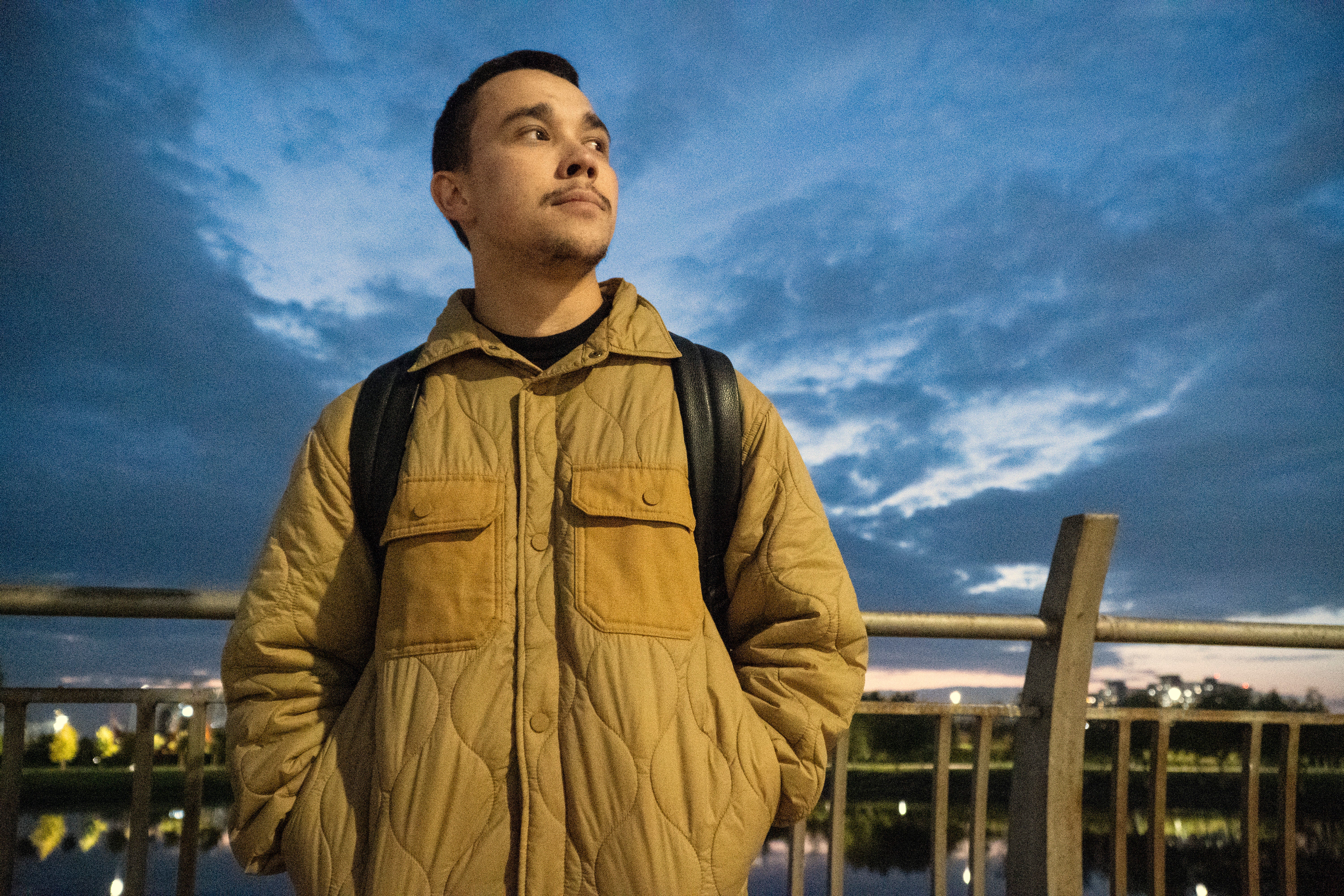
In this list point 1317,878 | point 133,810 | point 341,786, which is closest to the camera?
point 341,786

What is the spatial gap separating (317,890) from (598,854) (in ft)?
1.88

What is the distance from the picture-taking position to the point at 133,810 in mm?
2203

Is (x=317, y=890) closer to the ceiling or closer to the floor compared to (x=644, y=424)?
closer to the floor

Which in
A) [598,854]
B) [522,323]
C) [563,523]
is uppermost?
[522,323]

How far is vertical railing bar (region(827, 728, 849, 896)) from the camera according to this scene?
240 centimetres

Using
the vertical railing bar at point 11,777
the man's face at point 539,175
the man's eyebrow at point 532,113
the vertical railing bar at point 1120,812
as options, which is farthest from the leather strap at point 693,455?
the vertical railing bar at point 1120,812

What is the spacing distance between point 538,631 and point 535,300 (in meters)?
0.84

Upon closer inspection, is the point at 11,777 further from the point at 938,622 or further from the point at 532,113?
the point at 938,622

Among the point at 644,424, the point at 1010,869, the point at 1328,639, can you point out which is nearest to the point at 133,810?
the point at 644,424

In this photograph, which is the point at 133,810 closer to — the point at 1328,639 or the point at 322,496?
the point at 322,496

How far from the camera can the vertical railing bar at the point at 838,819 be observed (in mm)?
2402

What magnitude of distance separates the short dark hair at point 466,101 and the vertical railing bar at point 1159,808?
2913 mm

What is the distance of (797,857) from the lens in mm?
2381

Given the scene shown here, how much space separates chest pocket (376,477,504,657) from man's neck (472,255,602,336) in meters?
0.48
